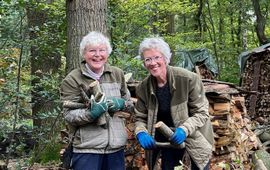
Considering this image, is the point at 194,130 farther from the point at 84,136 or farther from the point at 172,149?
the point at 84,136

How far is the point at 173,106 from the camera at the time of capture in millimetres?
3465

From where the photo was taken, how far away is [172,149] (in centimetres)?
368

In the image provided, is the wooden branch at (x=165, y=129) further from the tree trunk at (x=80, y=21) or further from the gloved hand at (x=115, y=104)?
the tree trunk at (x=80, y=21)

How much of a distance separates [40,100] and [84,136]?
2.98 meters

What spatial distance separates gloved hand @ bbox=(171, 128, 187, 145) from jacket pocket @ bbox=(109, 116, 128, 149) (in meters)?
0.47

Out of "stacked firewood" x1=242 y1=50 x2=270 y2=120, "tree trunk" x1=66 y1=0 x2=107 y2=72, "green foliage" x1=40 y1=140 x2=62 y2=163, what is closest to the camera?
"tree trunk" x1=66 y1=0 x2=107 y2=72

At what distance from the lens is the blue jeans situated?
3.43 metres

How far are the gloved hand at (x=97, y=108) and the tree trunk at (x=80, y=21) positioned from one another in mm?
1702

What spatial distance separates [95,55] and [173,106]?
2.55 feet

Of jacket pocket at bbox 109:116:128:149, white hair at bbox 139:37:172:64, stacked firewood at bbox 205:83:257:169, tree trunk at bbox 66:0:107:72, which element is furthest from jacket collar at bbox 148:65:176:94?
stacked firewood at bbox 205:83:257:169

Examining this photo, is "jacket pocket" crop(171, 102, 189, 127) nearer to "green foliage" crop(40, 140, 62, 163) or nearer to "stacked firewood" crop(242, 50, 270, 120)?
"green foliage" crop(40, 140, 62, 163)

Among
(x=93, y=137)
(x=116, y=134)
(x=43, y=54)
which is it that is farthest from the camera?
(x=43, y=54)

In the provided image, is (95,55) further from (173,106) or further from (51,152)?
(51,152)

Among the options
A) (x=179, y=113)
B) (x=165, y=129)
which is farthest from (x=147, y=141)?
(x=179, y=113)
